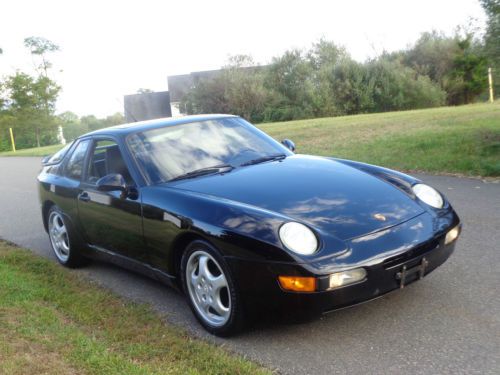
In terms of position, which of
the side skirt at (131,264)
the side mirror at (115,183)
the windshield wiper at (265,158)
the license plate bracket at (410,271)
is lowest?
the side skirt at (131,264)

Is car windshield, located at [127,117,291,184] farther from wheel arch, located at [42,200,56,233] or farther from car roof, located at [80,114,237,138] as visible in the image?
wheel arch, located at [42,200,56,233]

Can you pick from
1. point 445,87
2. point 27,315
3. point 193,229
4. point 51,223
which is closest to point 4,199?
point 51,223

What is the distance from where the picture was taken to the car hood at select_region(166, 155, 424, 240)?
11.6 ft

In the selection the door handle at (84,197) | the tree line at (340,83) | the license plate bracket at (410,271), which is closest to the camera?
the license plate bracket at (410,271)

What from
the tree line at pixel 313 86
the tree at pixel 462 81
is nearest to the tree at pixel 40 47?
the tree line at pixel 313 86

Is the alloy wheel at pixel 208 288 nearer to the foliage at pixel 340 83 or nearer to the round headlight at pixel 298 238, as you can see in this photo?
the round headlight at pixel 298 238

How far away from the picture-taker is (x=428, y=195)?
411 cm

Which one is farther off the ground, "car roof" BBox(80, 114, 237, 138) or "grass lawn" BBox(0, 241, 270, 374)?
"car roof" BBox(80, 114, 237, 138)

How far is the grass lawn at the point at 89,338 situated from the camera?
318 centimetres

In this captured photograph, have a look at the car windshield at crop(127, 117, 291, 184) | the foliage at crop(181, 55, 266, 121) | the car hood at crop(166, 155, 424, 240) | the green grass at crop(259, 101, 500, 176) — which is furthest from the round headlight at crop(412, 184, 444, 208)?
the foliage at crop(181, 55, 266, 121)

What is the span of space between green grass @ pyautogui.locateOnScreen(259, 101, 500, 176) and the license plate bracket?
18.6 feet

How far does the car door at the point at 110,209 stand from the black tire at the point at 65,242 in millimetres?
325

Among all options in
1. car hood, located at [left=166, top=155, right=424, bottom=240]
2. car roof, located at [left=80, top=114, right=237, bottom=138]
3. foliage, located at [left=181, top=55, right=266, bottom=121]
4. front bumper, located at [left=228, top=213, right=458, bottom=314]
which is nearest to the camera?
front bumper, located at [left=228, top=213, right=458, bottom=314]

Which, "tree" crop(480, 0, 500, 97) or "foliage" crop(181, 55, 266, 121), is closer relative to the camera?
"tree" crop(480, 0, 500, 97)
